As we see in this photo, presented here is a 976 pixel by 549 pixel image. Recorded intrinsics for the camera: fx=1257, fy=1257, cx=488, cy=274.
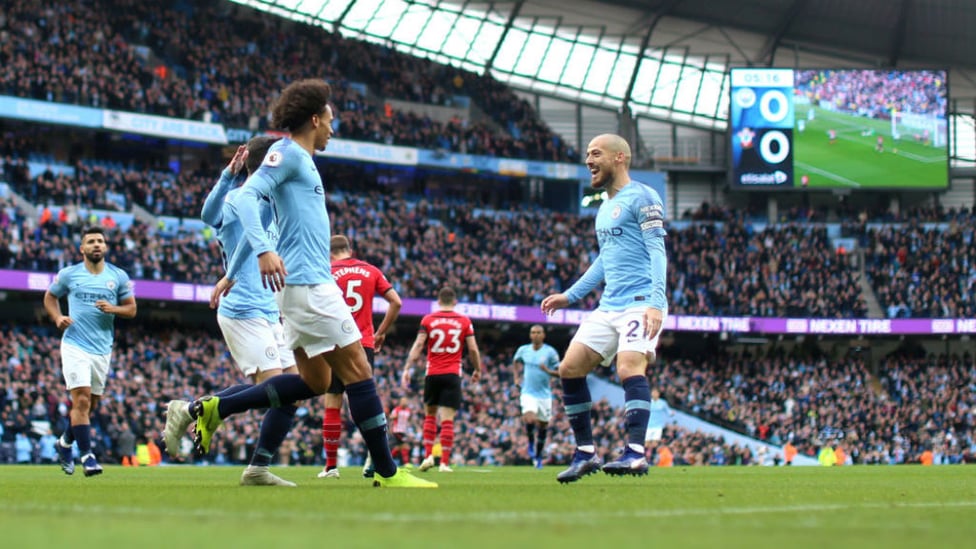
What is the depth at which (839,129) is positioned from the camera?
49438 millimetres

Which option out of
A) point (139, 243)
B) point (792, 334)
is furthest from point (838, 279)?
point (139, 243)

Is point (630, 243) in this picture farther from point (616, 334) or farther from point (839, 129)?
point (839, 129)

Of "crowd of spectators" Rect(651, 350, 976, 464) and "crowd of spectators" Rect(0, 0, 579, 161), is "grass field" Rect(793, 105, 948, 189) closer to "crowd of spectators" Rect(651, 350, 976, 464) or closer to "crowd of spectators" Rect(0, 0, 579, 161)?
"crowd of spectators" Rect(651, 350, 976, 464)

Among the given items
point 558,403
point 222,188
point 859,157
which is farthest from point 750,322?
point 222,188

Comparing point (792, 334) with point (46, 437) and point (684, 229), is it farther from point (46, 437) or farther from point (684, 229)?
point (46, 437)

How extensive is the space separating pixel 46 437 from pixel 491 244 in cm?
2215

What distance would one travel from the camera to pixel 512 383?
38656 millimetres

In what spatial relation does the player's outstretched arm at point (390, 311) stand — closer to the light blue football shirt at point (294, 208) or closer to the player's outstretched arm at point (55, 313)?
the light blue football shirt at point (294, 208)

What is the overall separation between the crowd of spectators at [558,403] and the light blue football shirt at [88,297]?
15.4m

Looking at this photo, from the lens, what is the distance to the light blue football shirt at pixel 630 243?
9422 millimetres

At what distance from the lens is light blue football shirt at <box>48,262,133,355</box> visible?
39.6 ft

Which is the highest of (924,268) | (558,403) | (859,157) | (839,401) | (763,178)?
(859,157)

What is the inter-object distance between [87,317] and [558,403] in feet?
86.2

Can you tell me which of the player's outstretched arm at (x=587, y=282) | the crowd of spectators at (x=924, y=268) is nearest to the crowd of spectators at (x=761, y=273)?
the crowd of spectators at (x=924, y=268)
